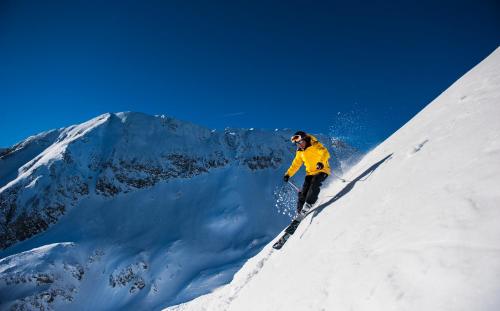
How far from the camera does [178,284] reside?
36.0 metres

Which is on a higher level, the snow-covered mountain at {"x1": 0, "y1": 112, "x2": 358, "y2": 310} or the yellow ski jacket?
the snow-covered mountain at {"x1": 0, "y1": 112, "x2": 358, "y2": 310}

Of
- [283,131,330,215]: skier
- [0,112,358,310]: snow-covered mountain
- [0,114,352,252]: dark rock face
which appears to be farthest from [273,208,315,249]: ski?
[0,114,352,252]: dark rock face

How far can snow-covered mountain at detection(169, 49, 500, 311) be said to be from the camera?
1.83m

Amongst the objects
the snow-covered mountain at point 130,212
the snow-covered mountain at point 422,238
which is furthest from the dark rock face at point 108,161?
the snow-covered mountain at point 422,238

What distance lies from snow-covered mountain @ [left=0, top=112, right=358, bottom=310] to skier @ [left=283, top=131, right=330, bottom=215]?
96.7 ft

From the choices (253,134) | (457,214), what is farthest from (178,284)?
(253,134)

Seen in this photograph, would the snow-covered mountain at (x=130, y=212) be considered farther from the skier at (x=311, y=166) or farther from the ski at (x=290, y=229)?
the skier at (x=311, y=166)

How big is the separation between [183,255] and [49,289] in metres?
16.1

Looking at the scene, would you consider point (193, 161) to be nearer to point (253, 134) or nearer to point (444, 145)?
point (253, 134)

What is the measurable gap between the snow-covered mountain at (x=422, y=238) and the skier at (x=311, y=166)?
6.63 ft

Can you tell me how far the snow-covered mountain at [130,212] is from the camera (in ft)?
114

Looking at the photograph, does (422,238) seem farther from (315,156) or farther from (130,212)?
(130,212)

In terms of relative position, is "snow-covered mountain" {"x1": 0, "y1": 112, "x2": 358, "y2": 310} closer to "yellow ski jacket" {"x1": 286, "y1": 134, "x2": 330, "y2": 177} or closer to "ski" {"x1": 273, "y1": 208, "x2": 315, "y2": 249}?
"ski" {"x1": 273, "y1": 208, "x2": 315, "y2": 249}

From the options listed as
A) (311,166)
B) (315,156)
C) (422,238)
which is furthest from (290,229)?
(422,238)
